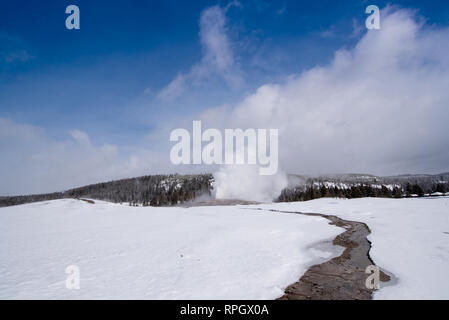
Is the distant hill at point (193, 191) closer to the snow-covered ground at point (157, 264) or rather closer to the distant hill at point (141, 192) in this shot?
the distant hill at point (141, 192)

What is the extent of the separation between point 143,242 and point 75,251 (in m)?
4.14

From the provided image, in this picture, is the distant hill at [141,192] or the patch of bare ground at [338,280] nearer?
the patch of bare ground at [338,280]

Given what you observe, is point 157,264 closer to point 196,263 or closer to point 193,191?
point 196,263

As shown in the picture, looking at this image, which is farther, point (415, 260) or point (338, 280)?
point (415, 260)

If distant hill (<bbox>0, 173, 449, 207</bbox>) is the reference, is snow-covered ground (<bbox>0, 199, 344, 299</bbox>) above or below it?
above

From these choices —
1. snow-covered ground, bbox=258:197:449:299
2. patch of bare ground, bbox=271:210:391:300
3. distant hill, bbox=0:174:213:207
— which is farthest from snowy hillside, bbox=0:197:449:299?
distant hill, bbox=0:174:213:207

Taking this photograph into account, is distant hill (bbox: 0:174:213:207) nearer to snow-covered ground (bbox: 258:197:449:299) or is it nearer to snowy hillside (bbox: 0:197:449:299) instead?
snowy hillside (bbox: 0:197:449:299)

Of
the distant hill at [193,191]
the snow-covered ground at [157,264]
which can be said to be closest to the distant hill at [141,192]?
the distant hill at [193,191]

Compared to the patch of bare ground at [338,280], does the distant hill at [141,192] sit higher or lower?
lower

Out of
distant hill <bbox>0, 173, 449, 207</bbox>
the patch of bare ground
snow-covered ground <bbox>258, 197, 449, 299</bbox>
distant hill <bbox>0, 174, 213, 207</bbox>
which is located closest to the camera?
snow-covered ground <bbox>258, 197, 449, 299</bbox>

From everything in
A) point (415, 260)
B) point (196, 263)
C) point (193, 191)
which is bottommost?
point (193, 191)

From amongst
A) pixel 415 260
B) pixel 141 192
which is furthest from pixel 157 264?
pixel 141 192
